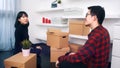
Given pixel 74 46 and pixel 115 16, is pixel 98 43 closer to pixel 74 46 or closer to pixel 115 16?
pixel 115 16

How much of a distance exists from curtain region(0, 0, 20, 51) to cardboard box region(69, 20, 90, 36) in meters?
1.92

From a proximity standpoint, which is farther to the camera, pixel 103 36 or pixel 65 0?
pixel 65 0

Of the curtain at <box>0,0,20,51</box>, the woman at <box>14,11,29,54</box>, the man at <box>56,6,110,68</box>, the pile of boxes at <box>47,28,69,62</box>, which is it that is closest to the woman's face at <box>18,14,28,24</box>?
the woman at <box>14,11,29,54</box>

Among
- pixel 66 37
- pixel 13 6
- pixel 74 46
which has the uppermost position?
pixel 13 6

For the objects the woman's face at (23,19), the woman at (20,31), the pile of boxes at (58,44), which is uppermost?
the woman's face at (23,19)

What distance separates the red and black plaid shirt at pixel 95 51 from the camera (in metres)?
1.29

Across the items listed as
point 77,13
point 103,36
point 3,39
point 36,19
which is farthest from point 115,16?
point 3,39

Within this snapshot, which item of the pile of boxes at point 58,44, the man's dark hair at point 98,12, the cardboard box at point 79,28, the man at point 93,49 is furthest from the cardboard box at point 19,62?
the cardboard box at point 79,28

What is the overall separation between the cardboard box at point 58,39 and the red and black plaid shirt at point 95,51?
1655mm

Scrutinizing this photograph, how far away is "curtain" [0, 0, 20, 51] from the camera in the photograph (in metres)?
4.03

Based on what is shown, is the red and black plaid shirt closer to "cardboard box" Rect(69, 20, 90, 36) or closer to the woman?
the woman

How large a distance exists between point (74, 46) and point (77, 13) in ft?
2.51

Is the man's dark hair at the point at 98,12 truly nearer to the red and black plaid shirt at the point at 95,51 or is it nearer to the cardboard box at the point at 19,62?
the red and black plaid shirt at the point at 95,51

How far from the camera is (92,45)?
1289 millimetres
